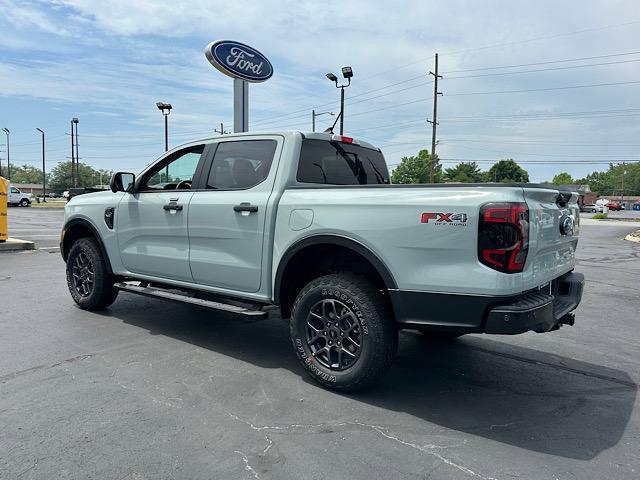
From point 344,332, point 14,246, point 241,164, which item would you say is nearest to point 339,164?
point 241,164

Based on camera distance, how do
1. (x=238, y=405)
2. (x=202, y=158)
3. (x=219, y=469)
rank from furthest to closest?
(x=202, y=158) < (x=238, y=405) < (x=219, y=469)

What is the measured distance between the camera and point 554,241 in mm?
3461

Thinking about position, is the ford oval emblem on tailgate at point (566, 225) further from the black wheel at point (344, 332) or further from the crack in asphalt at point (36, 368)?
the crack in asphalt at point (36, 368)

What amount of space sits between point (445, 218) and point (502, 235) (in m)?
0.35

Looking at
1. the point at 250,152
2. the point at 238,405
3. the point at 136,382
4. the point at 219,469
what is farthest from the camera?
the point at 250,152

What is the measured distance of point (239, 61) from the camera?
38.2 feet

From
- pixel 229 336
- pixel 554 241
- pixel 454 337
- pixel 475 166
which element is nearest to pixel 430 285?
pixel 554 241

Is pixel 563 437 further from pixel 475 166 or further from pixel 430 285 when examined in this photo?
pixel 475 166

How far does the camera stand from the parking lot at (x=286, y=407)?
2695 millimetres

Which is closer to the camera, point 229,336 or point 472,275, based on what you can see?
point 472,275

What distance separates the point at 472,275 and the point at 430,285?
0.28 metres

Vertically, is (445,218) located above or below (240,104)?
below

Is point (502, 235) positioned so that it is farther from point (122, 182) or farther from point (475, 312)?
point (122, 182)

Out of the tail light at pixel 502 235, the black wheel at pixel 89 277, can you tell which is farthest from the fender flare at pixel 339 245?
the black wheel at pixel 89 277
